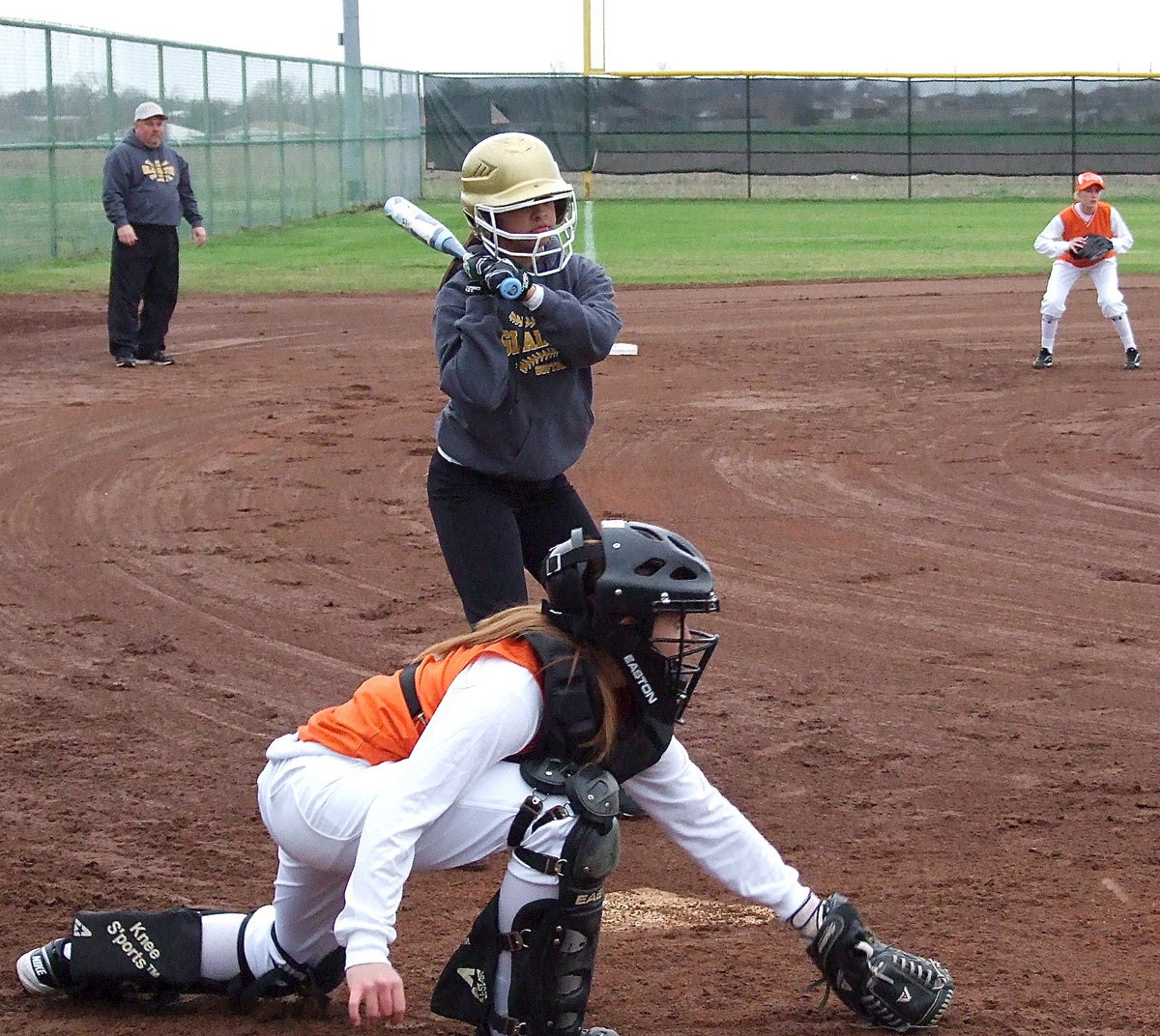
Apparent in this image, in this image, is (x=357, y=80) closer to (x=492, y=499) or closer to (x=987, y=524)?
(x=987, y=524)

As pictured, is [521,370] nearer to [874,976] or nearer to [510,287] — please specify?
[510,287]

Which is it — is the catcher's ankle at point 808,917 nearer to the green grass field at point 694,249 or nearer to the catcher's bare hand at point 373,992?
the catcher's bare hand at point 373,992

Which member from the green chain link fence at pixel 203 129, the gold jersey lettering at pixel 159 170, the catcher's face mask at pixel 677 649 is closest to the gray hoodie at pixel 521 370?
the catcher's face mask at pixel 677 649

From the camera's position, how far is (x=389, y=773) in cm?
332

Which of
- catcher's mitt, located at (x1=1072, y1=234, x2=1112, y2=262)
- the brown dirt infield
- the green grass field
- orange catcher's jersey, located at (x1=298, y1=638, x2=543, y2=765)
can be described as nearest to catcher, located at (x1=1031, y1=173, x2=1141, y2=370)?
catcher's mitt, located at (x1=1072, y1=234, x2=1112, y2=262)

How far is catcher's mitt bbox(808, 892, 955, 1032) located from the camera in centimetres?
355

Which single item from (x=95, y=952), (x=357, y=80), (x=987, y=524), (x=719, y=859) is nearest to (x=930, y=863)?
(x=719, y=859)

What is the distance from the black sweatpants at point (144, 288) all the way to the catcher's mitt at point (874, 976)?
36.9ft

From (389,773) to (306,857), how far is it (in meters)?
0.28

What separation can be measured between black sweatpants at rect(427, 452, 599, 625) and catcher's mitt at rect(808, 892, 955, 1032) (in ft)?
5.02

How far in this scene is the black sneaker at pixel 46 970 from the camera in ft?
12.0

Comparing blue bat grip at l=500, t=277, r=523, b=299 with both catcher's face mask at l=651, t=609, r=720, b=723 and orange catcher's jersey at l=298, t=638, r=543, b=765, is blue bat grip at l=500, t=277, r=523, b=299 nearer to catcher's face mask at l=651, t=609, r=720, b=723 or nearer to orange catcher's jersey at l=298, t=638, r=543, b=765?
orange catcher's jersey at l=298, t=638, r=543, b=765

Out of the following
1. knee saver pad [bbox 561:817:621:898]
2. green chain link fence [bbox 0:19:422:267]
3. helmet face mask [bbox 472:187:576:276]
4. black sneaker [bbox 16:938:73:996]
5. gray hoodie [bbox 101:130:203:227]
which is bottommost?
black sneaker [bbox 16:938:73:996]

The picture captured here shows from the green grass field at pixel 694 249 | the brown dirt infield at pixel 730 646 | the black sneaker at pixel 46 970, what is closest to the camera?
the black sneaker at pixel 46 970
